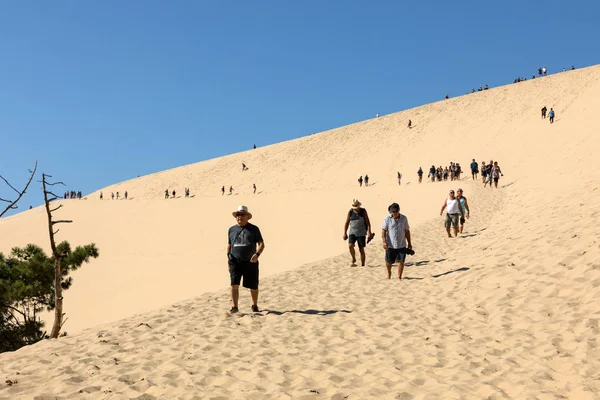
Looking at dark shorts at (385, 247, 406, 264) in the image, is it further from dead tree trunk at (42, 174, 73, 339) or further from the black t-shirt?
dead tree trunk at (42, 174, 73, 339)

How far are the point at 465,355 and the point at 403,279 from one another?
15.8 feet

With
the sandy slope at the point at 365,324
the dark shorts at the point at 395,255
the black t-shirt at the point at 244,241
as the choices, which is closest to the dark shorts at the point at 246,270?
the black t-shirt at the point at 244,241

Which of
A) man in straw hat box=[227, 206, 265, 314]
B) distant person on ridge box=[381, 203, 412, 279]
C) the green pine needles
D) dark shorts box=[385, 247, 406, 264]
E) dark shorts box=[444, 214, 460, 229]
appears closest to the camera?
man in straw hat box=[227, 206, 265, 314]

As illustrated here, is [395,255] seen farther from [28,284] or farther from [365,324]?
[28,284]

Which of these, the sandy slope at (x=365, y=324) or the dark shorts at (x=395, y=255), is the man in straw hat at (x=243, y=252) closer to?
the sandy slope at (x=365, y=324)

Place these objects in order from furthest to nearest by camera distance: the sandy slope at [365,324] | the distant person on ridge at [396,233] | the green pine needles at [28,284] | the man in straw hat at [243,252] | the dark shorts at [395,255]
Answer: the green pine needles at [28,284], the dark shorts at [395,255], the distant person on ridge at [396,233], the man in straw hat at [243,252], the sandy slope at [365,324]

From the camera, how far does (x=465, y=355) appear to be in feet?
18.6

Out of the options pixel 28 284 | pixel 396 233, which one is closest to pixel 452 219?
pixel 396 233

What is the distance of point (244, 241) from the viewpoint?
7688mm

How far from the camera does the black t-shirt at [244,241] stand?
25.2 ft

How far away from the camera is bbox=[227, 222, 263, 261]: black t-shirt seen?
767 cm

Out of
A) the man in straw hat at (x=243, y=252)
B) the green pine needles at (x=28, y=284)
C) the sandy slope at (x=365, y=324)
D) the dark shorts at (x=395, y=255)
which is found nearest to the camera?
the sandy slope at (x=365, y=324)

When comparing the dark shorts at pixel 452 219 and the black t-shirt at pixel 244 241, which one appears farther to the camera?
the dark shorts at pixel 452 219

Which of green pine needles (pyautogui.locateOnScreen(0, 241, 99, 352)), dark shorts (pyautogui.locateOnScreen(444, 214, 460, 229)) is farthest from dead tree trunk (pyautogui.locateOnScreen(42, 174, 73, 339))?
dark shorts (pyautogui.locateOnScreen(444, 214, 460, 229))
